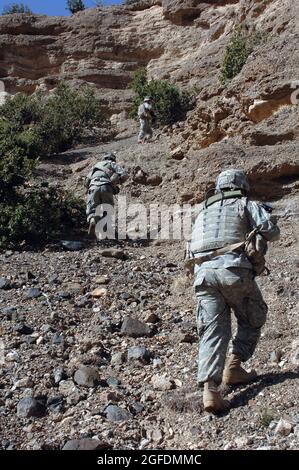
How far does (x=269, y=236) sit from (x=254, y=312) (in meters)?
0.60

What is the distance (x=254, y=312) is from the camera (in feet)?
17.7

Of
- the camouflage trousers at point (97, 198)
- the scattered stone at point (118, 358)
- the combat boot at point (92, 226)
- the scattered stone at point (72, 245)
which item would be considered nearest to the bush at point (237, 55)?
the camouflage trousers at point (97, 198)

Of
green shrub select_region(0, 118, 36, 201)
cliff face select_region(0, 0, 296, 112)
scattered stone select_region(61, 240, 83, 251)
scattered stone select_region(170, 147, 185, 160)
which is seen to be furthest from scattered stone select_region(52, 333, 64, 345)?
cliff face select_region(0, 0, 296, 112)

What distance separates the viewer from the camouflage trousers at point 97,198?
1090cm

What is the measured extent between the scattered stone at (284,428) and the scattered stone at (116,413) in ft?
3.74

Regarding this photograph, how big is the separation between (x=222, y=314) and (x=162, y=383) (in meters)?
0.93

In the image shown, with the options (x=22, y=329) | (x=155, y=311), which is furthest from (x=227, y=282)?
(x=22, y=329)

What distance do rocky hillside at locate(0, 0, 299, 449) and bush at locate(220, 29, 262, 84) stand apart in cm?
92

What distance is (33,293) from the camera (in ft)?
26.6

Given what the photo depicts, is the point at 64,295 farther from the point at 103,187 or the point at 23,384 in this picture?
the point at 103,187

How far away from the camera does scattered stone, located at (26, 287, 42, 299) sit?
26.3ft

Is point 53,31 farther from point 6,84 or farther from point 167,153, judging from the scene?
point 167,153

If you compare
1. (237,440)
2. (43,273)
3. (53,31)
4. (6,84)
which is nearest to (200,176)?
(43,273)

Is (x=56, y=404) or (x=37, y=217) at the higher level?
(x=56, y=404)
